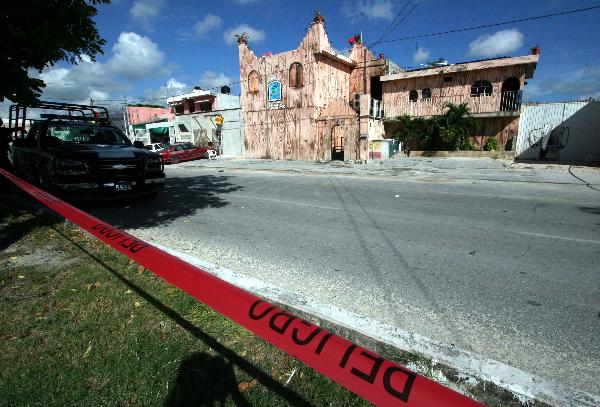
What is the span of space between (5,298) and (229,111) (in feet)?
96.8

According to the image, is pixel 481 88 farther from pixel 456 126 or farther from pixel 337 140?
pixel 337 140

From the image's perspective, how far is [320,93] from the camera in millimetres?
25234

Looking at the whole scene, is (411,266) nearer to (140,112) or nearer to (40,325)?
(40,325)

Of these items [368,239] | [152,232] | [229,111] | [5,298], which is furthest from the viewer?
[229,111]

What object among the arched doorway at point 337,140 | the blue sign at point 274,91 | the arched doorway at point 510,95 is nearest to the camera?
the arched doorway at point 510,95

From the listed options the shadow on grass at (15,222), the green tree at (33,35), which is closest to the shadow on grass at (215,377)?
the shadow on grass at (15,222)

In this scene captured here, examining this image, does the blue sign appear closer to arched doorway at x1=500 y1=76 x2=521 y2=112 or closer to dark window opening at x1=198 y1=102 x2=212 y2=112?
arched doorway at x1=500 y1=76 x2=521 y2=112

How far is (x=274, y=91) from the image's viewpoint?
86.9 ft

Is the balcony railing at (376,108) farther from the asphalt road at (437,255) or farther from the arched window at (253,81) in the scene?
the asphalt road at (437,255)

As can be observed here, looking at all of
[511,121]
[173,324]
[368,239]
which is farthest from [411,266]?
[511,121]

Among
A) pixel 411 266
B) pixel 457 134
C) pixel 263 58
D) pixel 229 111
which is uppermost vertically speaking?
pixel 263 58

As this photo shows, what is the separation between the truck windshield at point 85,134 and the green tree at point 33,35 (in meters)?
2.84

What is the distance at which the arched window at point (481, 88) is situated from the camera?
2367cm

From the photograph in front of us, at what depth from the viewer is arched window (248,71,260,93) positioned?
2729 centimetres
